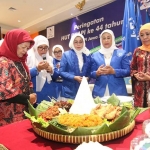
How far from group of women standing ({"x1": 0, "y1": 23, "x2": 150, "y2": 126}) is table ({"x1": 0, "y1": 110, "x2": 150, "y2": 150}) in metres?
0.51

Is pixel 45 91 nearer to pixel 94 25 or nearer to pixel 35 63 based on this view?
pixel 35 63

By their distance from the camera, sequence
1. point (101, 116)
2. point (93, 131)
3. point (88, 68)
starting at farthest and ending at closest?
1. point (88, 68)
2. point (101, 116)
3. point (93, 131)

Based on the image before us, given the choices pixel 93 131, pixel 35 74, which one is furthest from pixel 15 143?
pixel 35 74

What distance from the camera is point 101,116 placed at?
0.96 m

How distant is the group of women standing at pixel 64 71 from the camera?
64.7 inches

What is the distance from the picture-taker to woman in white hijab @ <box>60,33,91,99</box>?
2541 mm

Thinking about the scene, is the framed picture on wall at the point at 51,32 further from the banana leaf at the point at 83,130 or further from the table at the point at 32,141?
the banana leaf at the point at 83,130

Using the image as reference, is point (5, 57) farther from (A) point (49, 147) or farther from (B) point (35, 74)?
(A) point (49, 147)

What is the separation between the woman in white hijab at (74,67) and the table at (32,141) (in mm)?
1450

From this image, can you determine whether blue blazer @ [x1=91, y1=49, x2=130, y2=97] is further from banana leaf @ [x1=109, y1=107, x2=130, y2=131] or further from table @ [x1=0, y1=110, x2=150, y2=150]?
banana leaf @ [x1=109, y1=107, x2=130, y2=131]

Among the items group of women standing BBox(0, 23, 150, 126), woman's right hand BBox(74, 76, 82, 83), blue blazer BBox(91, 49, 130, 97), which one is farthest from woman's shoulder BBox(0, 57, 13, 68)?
blue blazer BBox(91, 49, 130, 97)

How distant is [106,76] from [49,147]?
1.66 m

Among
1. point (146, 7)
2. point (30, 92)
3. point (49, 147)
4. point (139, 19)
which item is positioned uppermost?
point (146, 7)

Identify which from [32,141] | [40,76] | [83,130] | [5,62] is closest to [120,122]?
[83,130]
